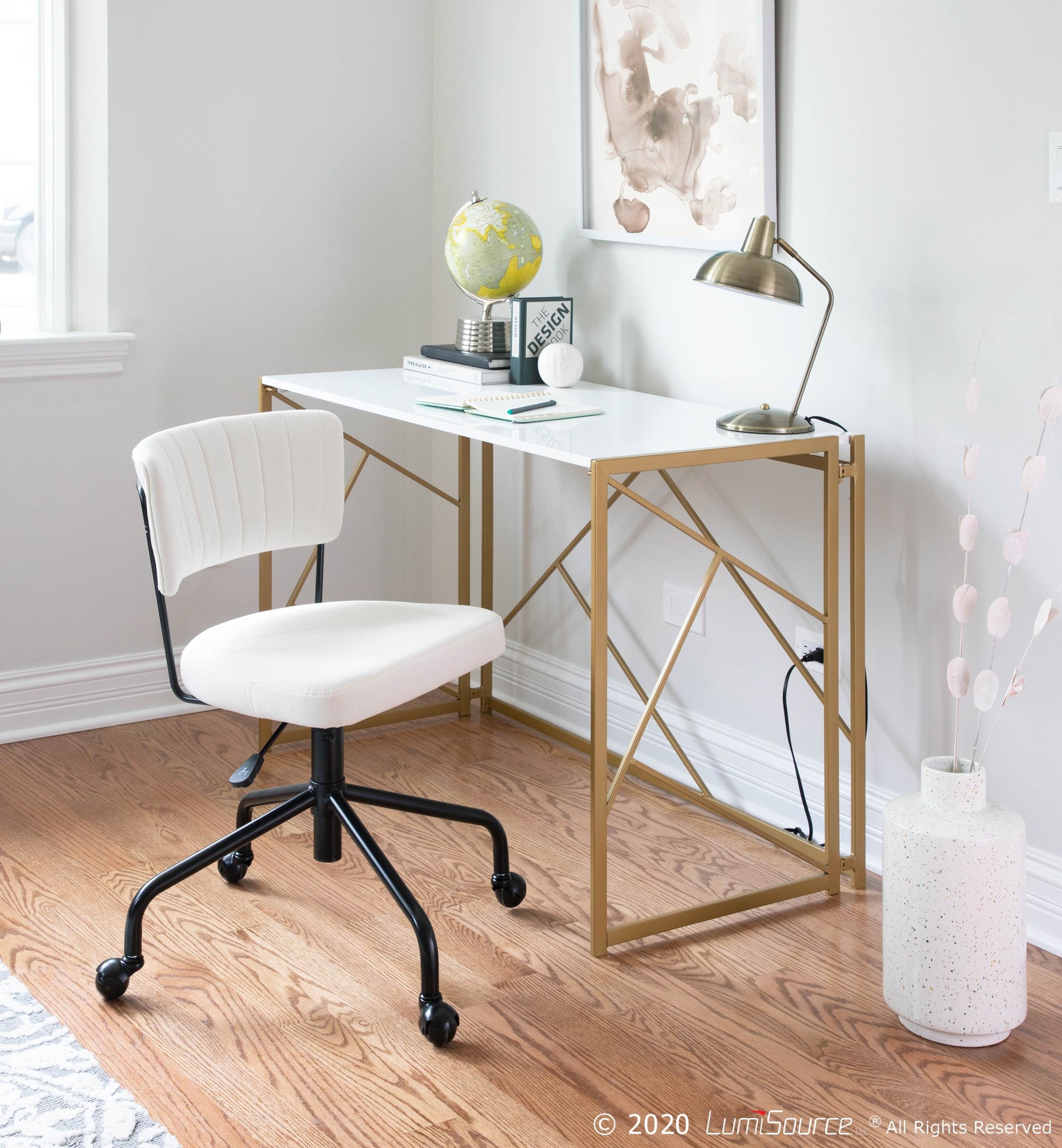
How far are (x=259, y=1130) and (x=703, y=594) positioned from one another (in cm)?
102

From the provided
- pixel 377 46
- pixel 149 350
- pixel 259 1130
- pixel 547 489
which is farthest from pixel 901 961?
pixel 377 46

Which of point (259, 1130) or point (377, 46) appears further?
point (377, 46)

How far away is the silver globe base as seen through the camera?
286 cm

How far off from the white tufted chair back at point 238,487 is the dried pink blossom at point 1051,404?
3.82 ft

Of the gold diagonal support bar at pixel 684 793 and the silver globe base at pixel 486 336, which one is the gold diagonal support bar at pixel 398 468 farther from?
the gold diagonal support bar at pixel 684 793

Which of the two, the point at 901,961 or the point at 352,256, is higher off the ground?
the point at 352,256

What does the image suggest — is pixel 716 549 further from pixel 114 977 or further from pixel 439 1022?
pixel 114 977

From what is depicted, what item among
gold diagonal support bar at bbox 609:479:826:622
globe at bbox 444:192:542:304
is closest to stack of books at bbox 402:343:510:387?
globe at bbox 444:192:542:304

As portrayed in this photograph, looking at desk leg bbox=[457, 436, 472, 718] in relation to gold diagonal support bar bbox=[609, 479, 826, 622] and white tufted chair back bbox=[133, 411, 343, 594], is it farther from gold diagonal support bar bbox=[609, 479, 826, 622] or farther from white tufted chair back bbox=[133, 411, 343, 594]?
gold diagonal support bar bbox=[609, 479, 826, 622]

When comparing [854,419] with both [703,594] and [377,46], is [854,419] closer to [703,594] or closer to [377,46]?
[703,594]

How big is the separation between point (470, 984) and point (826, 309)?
1263 millimetres

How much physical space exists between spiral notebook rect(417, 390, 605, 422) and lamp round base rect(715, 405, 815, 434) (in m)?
0.29

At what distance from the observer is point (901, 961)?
6.29 ft

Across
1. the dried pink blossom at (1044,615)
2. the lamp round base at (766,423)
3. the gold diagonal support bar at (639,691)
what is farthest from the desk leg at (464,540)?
the dried pink blossom at (1044,615)
